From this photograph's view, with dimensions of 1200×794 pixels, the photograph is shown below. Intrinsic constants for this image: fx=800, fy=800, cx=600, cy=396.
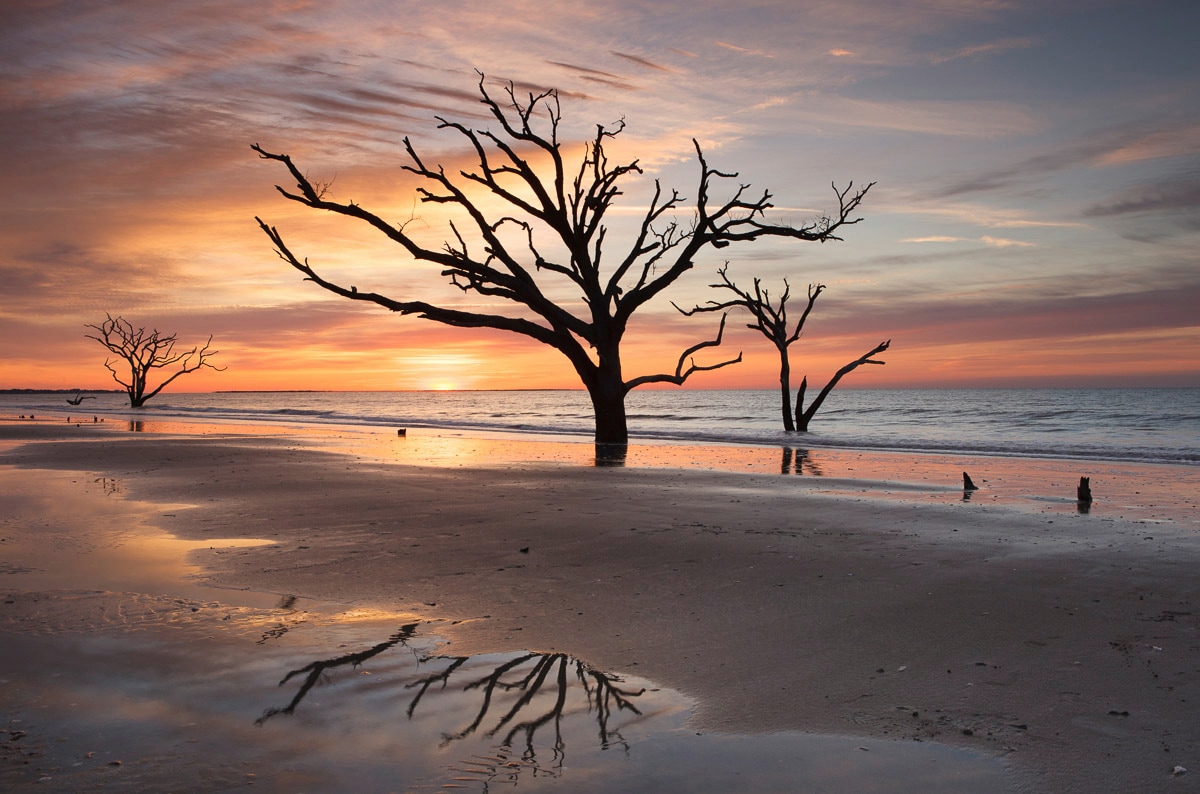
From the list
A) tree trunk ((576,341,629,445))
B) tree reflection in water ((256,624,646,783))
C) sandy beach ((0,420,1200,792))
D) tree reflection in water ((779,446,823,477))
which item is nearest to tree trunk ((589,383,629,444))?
tree trunk ((576,341,629,445))

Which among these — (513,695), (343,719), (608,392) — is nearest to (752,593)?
(513,695)

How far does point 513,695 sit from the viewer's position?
3572 mm

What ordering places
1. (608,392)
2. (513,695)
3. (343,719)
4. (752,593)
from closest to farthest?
(343,719), (513,695), (752,593), (608,392)

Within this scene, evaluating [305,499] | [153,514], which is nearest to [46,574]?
[153,514]

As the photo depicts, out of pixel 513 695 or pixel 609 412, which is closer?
pixel 513 695

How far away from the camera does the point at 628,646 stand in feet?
14.3

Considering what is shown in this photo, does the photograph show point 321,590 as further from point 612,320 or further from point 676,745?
point 612,320

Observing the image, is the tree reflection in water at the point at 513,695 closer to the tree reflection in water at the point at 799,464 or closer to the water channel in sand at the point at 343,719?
the water channel in sand at the point at 343,719

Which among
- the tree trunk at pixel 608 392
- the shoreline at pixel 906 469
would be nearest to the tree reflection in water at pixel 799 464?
the shoreline at pixel 906 469

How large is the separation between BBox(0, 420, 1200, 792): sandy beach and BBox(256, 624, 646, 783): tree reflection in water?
24cm

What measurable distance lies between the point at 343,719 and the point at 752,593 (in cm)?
301

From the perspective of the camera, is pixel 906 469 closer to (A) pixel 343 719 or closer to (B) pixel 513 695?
(B) pixel 513 695

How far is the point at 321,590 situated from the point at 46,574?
84.1 inches

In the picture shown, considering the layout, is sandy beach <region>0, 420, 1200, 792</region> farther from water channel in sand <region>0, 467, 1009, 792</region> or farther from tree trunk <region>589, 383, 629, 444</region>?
tree trunk <region>589, 383, 629, 444</region>
